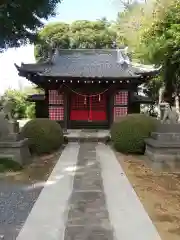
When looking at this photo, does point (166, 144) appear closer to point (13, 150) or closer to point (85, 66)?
point (13, 150)

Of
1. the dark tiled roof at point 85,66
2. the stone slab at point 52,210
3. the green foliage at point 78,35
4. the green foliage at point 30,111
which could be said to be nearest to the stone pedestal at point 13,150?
the stone slab at point 52,210

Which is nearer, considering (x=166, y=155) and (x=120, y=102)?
(x=166, y=155)

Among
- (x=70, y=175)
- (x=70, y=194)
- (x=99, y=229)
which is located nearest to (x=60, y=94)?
(x=70, y=175)

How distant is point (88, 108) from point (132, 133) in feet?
28.7

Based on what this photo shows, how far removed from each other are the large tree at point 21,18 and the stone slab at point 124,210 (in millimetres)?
5175

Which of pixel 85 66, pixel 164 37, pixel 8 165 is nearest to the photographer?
pixel 8 165

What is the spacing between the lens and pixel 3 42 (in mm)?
11609

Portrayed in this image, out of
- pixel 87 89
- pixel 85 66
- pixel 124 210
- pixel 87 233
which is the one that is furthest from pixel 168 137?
pixel 85 66

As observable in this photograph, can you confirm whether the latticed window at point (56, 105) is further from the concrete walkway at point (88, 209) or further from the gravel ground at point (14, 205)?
the gravel ground at point (14, 205)

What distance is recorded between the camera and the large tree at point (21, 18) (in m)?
10.1

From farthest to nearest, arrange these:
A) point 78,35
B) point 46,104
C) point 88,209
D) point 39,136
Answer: point 78,35 < point 46,104 < point 39,136 < point 88,209

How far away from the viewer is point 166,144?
9828mm

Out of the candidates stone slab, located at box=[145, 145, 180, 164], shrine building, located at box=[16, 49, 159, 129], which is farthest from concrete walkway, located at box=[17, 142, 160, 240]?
shrine building, located at box=[16, 49, 159, 129]

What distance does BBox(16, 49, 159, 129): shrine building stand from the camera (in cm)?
1884
